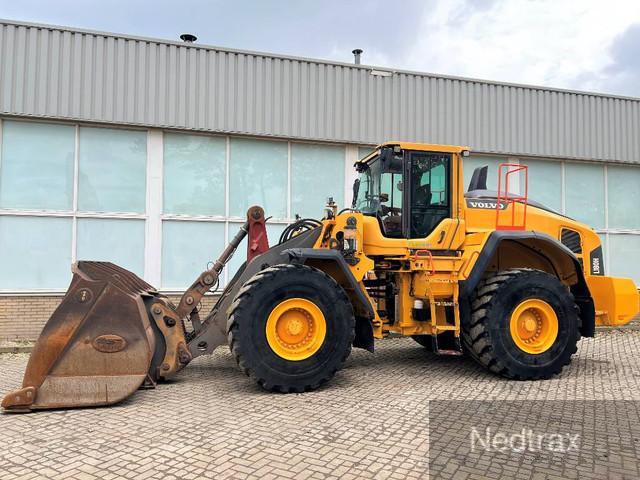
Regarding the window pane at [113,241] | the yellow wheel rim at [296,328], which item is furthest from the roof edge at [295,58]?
the yellow wheel rim at [296,328]

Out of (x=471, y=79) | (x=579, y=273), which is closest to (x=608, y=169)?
(x=471, y=79)

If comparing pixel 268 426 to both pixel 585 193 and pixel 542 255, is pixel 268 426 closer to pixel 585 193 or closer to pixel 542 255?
pixel 542 255

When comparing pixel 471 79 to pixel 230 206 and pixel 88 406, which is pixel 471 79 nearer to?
pixel 230 206

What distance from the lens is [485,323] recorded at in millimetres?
6461

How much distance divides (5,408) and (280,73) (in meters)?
8.20

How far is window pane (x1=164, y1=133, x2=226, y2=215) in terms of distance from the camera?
414 inches

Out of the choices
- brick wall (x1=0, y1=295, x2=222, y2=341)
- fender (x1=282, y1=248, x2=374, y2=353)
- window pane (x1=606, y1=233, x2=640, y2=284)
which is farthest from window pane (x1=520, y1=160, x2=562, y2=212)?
brick wall (x1=0, y1=295, x2=222, y2=341)

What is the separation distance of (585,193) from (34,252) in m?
12.9

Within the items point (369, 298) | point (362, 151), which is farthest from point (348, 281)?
point (362, 151)

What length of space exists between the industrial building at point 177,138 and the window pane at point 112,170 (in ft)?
0.07

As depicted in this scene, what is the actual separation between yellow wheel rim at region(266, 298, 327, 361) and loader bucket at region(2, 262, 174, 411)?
4.51ft

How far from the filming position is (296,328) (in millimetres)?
5930

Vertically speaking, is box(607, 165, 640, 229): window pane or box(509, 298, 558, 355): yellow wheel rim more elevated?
box(607, 165, 640, 229): window pane

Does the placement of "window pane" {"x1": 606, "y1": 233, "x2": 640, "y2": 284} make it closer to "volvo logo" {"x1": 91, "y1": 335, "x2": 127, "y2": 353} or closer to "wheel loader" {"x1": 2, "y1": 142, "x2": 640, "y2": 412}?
"wheel loader" {"x1": 2, "y1": 142, "x2": 640, "y2": 412}
